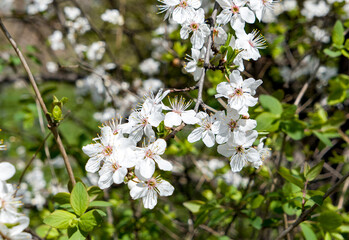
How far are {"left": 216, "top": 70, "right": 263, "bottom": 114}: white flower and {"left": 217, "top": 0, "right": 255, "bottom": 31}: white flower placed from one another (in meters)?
0.18

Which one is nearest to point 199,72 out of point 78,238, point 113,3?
point 78,238

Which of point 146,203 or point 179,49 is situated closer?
point 146,203

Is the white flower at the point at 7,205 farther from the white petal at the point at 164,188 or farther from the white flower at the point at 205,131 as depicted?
the white flower at the point at 205,131

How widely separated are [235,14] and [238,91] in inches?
9.9

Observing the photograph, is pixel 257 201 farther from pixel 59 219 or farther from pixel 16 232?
pixel 16 232

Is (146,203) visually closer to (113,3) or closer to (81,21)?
(81,21)

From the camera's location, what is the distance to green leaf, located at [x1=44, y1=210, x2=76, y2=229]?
93cm

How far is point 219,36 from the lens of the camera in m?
1.02

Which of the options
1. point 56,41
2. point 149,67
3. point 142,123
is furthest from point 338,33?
point 56,41

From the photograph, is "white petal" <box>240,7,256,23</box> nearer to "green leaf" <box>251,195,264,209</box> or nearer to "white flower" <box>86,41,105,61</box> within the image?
"green leaf" <box>251,195,264,209</box>

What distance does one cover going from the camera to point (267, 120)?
125 centimetres

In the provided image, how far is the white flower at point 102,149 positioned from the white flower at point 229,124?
28 cm

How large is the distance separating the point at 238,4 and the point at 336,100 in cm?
92

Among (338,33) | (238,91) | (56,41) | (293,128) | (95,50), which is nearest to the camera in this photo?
(238,91)
